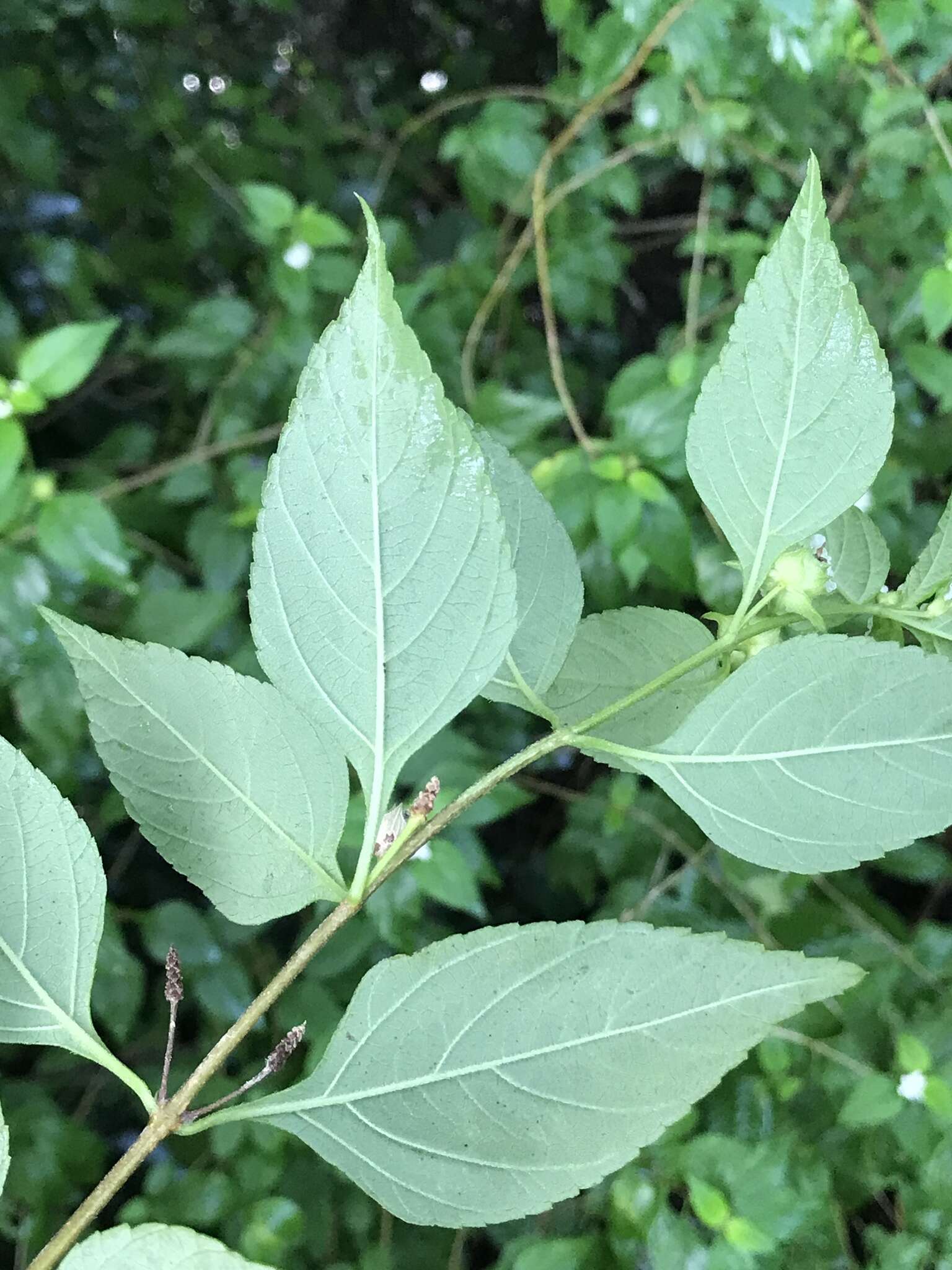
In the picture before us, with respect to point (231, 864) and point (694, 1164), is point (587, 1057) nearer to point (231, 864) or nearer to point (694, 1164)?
point (231, 864)

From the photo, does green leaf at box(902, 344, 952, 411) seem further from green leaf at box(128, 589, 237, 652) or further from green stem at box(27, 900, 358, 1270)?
green stem at box(27, 900, 358, 1270)

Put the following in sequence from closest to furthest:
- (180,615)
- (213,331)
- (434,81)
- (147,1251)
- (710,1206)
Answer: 1. (147,1251)
2. (710,1206)
3. (180,615)
4. (213,331)
5. (434,81)

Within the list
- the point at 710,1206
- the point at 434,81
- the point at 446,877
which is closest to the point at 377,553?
the point at 446,877

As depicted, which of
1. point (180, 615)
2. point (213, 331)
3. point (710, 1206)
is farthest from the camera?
point (213, 331)

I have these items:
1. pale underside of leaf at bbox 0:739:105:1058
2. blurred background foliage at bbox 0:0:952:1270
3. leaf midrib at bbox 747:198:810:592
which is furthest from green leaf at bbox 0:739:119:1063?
blurred background foliage at bbox 0:0:952:1270

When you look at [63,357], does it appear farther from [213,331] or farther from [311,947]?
[311,947]

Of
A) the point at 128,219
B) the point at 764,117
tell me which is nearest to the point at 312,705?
the point at 764,117

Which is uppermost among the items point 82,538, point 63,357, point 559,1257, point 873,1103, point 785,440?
point 785,440
